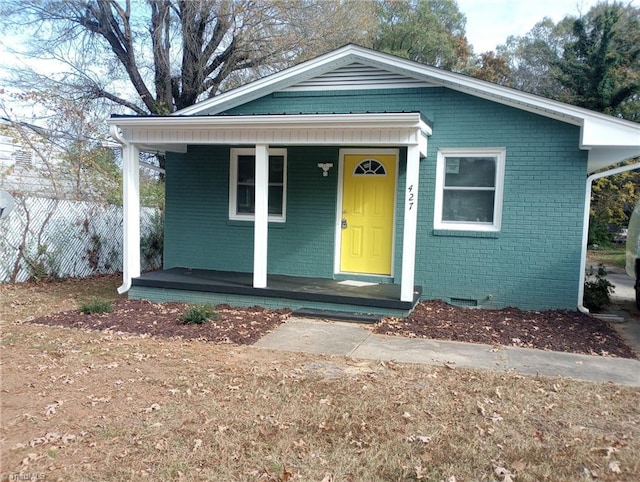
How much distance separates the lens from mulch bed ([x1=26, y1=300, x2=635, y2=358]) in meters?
6.23

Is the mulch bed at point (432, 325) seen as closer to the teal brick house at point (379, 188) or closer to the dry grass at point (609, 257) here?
the teal brick house at point (379, 188)

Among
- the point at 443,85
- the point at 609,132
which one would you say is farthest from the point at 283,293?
the point at 609,132

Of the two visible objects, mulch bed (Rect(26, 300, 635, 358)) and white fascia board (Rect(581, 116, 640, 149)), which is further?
white fascia board (Rect(581, 116, 640, 149))

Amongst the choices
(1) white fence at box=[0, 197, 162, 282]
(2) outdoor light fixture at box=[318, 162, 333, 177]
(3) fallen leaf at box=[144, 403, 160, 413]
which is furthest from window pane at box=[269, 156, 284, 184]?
(3) fallen leaf at box=[144, 403, 160, 413]

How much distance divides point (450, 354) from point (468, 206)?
134 inches

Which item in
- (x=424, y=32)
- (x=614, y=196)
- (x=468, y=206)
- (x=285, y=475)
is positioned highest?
(x=424, y=32)

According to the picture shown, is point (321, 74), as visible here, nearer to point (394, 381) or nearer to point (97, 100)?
A: point (394, 381)

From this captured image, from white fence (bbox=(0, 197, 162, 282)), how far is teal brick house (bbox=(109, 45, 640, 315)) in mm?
2852

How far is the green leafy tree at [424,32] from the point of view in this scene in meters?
25.0

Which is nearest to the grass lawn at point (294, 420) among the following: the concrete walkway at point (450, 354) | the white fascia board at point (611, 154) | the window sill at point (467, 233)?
the concrete walkway at point (450, 354)

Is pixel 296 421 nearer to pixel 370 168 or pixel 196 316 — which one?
pixel 196 316

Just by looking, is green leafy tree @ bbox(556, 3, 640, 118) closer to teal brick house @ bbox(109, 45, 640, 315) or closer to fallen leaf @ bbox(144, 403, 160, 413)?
teal brick house @ bbox(109, 45, 640, 315)

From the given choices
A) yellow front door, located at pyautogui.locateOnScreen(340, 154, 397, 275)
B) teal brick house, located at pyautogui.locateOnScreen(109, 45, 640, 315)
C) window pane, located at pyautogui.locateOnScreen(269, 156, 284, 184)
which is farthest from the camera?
window pane, located at pyautogui.locateOnScreen(269, 156, 284, 184)

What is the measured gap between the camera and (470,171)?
827cm
